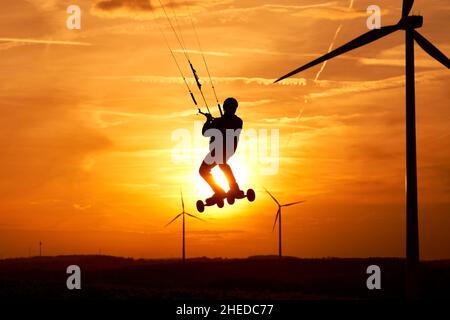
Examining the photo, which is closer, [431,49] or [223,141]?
[223,141]

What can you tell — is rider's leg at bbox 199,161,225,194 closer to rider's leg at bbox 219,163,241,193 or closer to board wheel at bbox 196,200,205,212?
rider's leg at bbox 219,163,241,193

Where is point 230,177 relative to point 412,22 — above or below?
below

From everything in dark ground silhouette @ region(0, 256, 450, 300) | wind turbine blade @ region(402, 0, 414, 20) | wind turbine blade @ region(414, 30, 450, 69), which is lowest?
dark ground silhouette @ region(0, 256, 450, 300)

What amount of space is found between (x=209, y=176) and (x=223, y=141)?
2899 mm

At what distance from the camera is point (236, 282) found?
114688 mm

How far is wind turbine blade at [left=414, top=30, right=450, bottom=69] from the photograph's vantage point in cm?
4166

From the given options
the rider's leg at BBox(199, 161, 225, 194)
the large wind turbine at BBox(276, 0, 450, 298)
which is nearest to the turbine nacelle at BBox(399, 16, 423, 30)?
the large wind turbine at BBox(276, 0, 450, 298)

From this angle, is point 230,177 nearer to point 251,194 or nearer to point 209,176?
point 209,176

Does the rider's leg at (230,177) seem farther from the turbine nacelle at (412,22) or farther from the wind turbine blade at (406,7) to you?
the wind turbine blade at (406,7)

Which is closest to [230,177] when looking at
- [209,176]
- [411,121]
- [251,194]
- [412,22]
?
[209,176]

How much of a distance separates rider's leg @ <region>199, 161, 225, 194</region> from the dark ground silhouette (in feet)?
34.1
